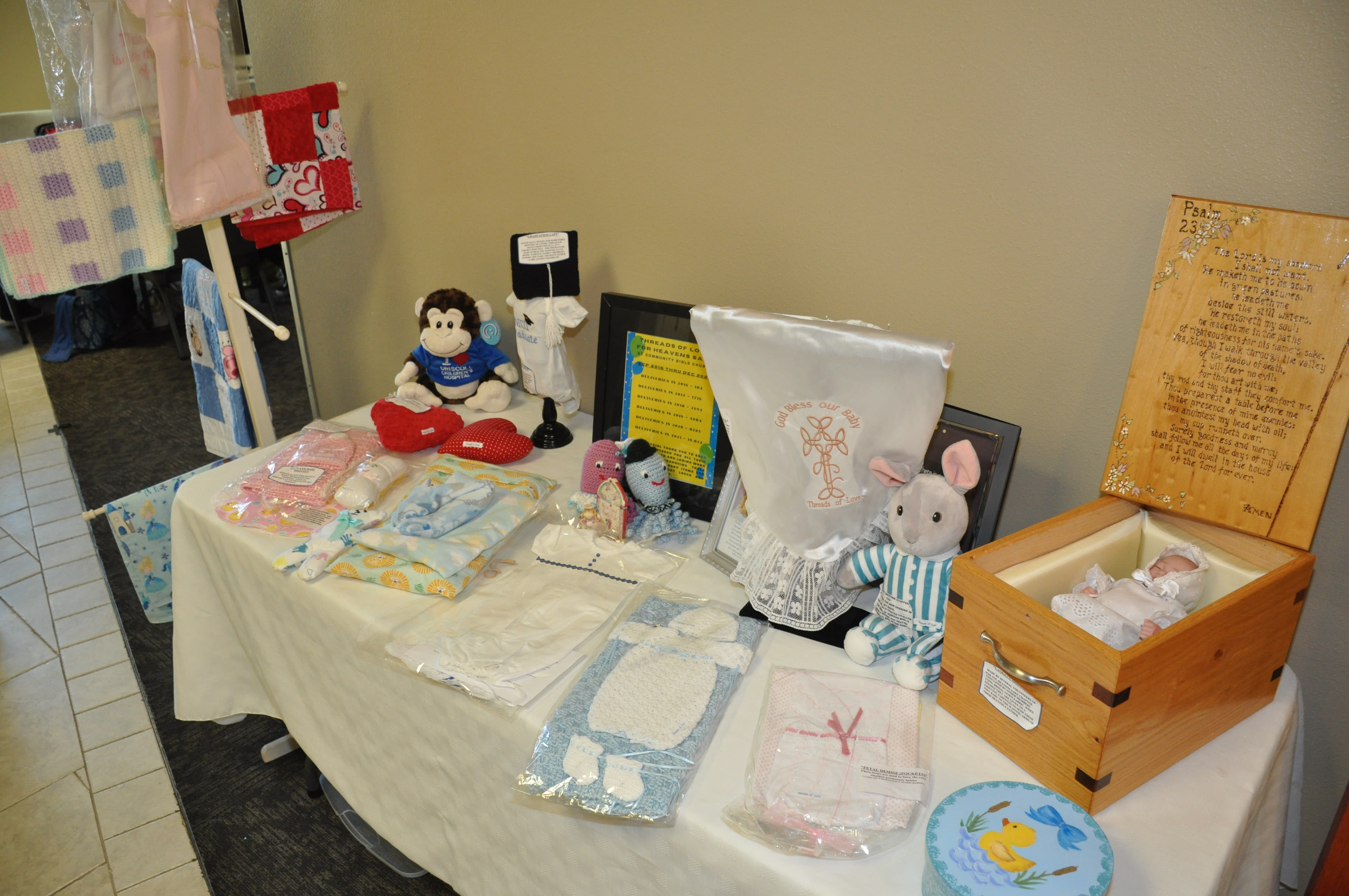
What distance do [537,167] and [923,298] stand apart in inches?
29.8

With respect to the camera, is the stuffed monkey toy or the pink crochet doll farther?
the stuffed monkey toy

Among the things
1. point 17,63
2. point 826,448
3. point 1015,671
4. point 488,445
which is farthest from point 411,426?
point 17,63

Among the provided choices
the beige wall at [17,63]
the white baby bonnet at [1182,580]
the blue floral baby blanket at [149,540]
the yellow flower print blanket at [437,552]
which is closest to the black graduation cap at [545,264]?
the yellow flower print blanket at [437,552]

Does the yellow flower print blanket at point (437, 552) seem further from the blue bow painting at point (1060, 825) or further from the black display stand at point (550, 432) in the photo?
the blue bow painting at point (1060, 825)

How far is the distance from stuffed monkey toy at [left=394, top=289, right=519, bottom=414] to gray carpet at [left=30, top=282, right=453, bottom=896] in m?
0.81

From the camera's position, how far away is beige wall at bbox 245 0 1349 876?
0.89m

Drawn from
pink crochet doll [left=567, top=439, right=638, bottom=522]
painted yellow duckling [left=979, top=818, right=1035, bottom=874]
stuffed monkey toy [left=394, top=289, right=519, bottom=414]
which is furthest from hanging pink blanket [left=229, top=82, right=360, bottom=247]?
painted yellow duckling [left=979, top=818, right=1035, bottom=874]

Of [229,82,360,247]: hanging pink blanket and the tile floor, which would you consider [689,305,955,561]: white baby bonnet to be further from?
the tile floor

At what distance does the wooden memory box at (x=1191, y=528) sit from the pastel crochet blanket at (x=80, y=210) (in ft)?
4.68

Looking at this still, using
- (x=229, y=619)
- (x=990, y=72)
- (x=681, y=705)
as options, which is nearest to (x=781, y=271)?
(x=990, y=72)

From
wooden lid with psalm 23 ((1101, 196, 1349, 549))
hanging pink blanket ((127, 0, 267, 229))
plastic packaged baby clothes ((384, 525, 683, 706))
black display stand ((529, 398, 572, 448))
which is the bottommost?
plastic packaged baby clothes ((384, 525, 683, 706))

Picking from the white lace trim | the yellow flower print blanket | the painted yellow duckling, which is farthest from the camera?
the yellow flower print blanket

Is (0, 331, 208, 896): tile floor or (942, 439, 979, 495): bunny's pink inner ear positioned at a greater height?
(942, 439, 979, 495): bunny's pink inner ear

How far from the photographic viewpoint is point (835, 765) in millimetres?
848
